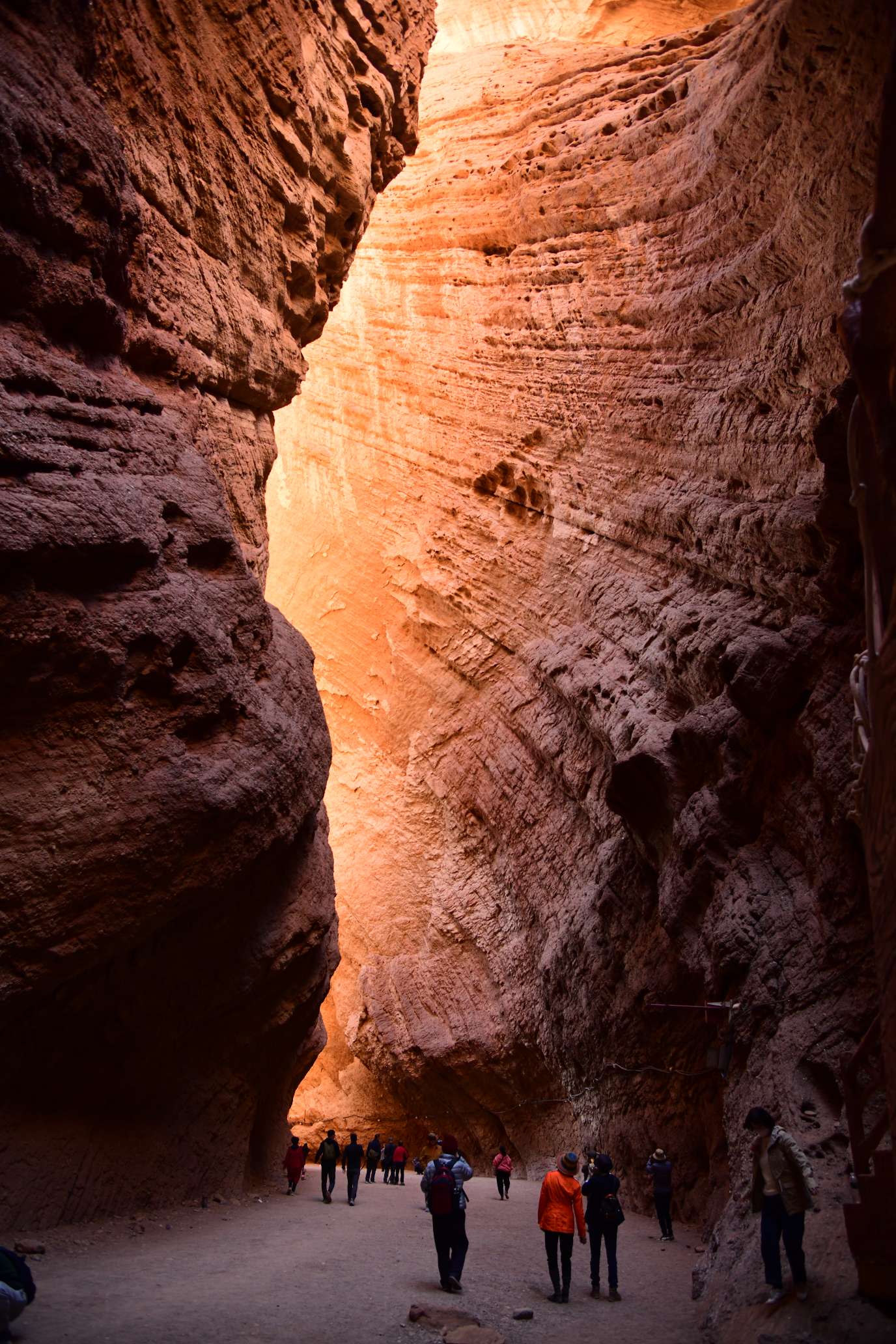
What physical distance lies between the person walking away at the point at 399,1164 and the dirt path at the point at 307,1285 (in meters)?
4.84

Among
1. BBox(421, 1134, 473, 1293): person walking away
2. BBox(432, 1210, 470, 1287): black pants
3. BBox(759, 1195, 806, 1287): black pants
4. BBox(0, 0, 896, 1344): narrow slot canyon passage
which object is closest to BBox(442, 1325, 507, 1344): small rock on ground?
BBox(0, 0, 896, 1344): narrow slot canyon passage

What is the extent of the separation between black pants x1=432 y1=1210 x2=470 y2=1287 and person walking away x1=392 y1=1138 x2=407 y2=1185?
27.7ft

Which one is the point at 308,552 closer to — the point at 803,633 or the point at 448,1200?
the point at 803,633

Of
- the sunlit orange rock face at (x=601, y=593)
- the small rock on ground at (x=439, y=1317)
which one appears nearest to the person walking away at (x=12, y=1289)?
the small rock on ground at (x=439, y=1317)

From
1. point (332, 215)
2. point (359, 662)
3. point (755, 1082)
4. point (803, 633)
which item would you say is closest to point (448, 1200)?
point (755, 1082)

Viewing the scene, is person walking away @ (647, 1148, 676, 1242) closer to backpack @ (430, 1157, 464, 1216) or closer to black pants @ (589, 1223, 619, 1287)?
black pants @ (589, 1223, 619, 1287)

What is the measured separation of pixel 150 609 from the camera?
7.05 metres

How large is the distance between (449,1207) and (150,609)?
441cm

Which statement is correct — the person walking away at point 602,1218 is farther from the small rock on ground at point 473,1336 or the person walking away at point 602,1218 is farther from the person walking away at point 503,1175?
the person walking away at point 503,1175

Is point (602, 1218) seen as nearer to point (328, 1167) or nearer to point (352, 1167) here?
point (352, 1167)

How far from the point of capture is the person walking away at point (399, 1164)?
14234 mm

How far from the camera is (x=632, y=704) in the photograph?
42.4 ft

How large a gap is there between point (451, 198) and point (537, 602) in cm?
903

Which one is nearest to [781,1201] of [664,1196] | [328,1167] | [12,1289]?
[12,1289]
